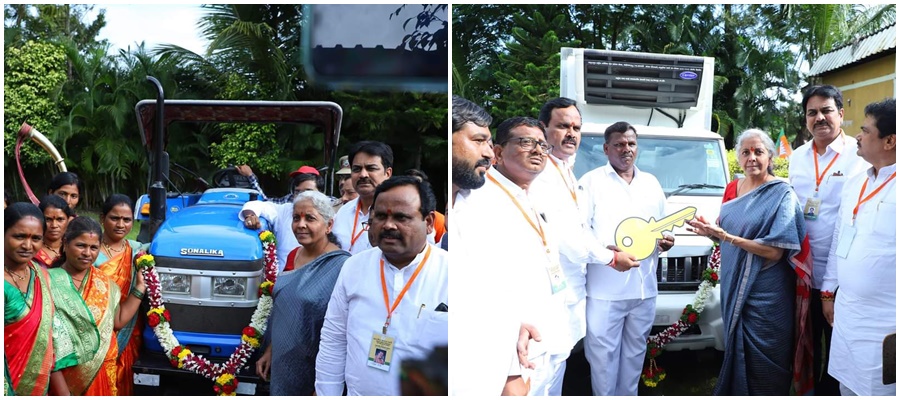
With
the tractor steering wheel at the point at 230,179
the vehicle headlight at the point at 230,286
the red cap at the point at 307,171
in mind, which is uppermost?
the red cap at the point at 307,171

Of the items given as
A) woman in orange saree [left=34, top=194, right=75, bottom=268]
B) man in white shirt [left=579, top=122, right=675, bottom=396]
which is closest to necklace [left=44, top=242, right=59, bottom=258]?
woman in orange saree [left=34, top=194, right=75, bottom=268]

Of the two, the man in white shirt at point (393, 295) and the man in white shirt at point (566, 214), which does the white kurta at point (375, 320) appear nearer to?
the man in white shirt at point (393, 295)

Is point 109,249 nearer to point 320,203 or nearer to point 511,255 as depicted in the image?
point 320,203

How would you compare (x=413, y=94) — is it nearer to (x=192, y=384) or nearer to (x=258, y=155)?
(x=192, y=384)

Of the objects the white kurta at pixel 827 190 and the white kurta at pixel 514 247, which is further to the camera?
the white kurta at pixel 827 190

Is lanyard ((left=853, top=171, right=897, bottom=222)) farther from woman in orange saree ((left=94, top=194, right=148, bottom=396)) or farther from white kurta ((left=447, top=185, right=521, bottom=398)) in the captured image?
woman in orange saree ((left=94, top=194, right=148, bottom=396))

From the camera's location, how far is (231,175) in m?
4.98

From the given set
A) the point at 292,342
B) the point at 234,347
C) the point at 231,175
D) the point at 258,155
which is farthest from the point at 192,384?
the point at 258,155

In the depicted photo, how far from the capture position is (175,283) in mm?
3465

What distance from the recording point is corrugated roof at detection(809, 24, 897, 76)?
344 cm

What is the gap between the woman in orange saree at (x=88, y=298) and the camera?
2953 millimetres

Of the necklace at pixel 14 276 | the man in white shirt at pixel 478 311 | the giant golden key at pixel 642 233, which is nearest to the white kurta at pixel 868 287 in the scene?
the giant golden key at pixel 642 233

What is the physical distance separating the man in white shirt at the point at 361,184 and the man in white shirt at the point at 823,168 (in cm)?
200

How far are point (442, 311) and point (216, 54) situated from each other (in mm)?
2130
